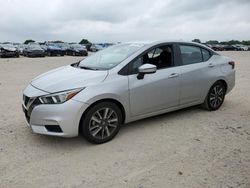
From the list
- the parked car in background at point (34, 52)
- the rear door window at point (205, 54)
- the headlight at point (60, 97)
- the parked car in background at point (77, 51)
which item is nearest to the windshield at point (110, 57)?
the headlight at point (60, 97)

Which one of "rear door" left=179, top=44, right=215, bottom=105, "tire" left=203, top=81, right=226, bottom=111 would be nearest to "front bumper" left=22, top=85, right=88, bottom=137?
"rear door" left=179, top=44, right=215, bottom=105

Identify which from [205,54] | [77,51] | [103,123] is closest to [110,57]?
[103,123]

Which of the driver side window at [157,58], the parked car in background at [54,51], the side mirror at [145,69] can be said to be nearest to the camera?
the side mirror at [145,69]

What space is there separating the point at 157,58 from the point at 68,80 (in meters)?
1.73

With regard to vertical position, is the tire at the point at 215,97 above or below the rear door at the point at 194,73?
below

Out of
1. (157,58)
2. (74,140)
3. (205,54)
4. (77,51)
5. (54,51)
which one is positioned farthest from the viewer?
(77,51)

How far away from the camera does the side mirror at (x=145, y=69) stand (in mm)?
4484

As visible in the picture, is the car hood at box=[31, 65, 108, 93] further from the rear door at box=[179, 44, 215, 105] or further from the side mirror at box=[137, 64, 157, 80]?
the rear door at box=[179, 44, 215, 105]

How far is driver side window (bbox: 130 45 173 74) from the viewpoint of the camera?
15.3 ft

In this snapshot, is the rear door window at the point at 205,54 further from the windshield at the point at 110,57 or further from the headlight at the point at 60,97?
the headlight at the point at 60,97

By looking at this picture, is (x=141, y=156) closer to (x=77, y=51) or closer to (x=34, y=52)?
(x=34, y=52)

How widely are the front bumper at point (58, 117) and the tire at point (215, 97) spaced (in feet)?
9.78

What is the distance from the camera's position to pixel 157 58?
5.04 metres

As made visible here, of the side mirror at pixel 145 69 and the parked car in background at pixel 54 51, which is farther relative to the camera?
the parked car in background at pixel 54 51
